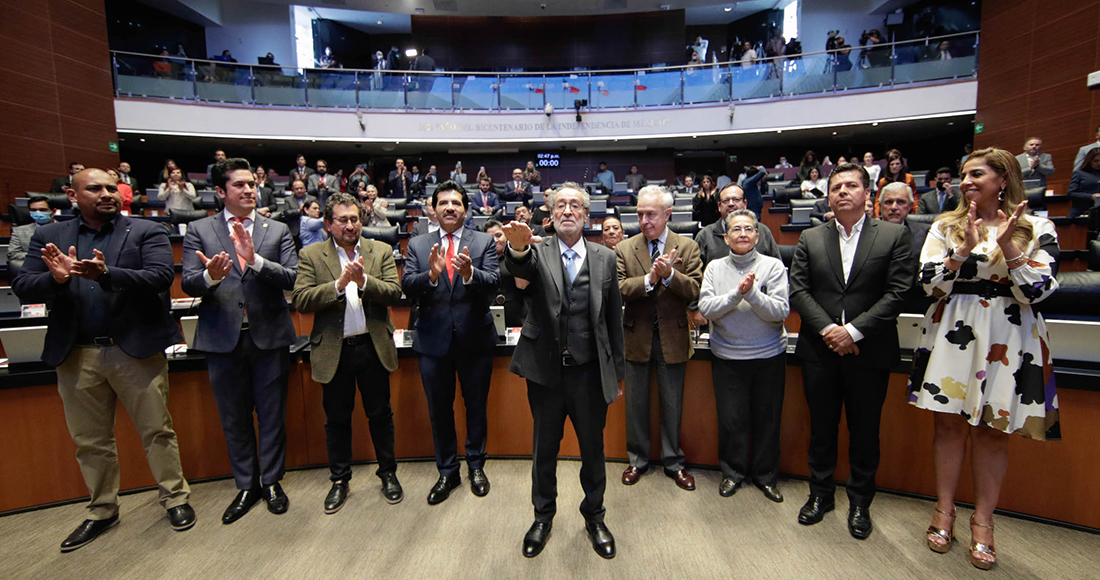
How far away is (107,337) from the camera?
2203mm

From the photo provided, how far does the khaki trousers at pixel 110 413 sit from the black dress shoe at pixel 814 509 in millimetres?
2973

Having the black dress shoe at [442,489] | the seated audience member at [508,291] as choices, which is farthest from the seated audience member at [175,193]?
the black dress shoe at [442,489]

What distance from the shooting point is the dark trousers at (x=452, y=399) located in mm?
2527

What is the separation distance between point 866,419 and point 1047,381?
626 mm

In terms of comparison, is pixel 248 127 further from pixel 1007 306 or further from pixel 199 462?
pixel 1007 306

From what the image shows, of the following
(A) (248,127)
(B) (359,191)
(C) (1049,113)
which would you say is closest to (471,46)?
(A) (248,127)

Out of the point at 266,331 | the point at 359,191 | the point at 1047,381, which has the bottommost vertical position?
the point at 1047,381

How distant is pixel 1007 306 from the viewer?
186cm

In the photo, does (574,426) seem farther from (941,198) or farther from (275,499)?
(941,198)

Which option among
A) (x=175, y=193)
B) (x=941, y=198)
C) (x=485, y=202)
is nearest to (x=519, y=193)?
(x=485, y=202)

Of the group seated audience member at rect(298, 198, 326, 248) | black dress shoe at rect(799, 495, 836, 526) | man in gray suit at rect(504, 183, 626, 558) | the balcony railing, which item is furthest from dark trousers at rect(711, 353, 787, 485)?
the balcony railing

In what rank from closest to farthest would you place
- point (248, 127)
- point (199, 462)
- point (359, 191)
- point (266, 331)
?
point (266, 331) → point (199, 462) → point (359, 191) → point (248, 127)

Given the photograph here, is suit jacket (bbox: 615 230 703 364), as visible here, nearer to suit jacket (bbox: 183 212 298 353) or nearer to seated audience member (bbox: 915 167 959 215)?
suit jacket (bbox: 183 212 298 353)

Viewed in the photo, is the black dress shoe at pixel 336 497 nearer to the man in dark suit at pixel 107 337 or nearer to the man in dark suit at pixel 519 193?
the man in dark suit at pixel 107 337
